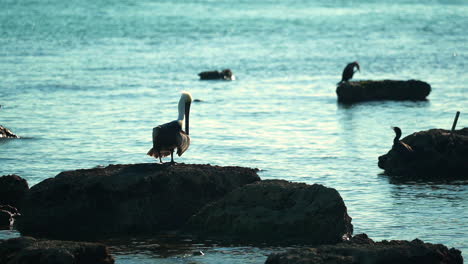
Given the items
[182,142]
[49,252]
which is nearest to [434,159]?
[182,142]

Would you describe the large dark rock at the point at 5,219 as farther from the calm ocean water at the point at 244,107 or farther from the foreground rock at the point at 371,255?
the foreground rock at the point at 371,255

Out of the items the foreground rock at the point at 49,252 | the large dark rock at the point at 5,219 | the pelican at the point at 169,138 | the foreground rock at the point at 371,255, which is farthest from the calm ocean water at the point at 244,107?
the pelican at the point at 169,138

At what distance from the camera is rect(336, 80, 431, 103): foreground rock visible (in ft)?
116

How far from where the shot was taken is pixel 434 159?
20.7 m

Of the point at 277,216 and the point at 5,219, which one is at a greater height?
the point at 277,216

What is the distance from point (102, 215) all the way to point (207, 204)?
1760 mm

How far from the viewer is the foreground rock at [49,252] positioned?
1177cm

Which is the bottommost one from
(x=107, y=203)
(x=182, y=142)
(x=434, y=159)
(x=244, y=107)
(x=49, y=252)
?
(x=244, y=107)

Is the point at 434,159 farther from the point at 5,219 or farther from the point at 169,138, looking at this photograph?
the point at 5,219

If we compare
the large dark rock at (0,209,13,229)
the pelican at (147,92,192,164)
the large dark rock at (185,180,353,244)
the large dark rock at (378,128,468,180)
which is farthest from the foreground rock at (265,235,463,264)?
the large dark rock at (378,128,468,180)

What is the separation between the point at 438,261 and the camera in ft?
39.7

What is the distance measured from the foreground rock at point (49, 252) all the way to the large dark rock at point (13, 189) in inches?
192

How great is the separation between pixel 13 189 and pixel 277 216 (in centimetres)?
540

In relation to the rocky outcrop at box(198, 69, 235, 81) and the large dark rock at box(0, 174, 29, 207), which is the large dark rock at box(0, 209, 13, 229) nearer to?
the large dark rock at box(0, 174, 29, 207)
